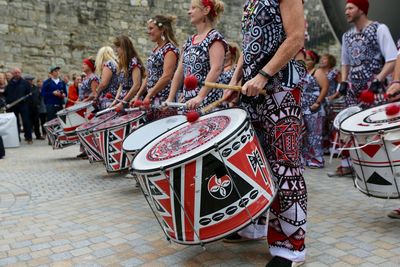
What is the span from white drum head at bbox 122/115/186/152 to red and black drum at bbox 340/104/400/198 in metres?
1.29

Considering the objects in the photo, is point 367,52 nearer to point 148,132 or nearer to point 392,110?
point 392,110

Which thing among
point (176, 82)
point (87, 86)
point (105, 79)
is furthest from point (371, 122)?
point (87, 86)

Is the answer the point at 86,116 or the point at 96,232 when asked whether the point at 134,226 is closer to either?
the point at 96,232

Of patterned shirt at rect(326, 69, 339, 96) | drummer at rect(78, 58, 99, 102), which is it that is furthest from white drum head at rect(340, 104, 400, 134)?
drummer at rect(78, 58, 99, 102)

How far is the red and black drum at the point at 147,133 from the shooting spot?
357 cm

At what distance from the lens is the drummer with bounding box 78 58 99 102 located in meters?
7.41

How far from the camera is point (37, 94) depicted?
36.6ft

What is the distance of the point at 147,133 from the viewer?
373 cm

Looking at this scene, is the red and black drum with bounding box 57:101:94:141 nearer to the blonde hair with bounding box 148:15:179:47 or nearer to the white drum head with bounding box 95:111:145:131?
the white drum head with bounding box 95:111:145:131

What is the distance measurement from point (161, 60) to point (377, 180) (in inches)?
99.5

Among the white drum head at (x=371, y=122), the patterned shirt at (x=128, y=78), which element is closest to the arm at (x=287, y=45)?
the white drum head at (x=371, y=122)

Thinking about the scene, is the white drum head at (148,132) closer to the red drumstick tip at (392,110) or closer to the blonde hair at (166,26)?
the blonde hair at (166,26)

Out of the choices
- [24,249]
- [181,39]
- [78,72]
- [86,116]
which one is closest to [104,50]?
[86,116]

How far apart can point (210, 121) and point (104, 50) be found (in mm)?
4553
